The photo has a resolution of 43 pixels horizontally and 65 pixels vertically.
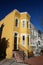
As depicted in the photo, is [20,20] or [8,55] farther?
[20,20]

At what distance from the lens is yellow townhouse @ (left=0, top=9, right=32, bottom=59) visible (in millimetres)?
26452

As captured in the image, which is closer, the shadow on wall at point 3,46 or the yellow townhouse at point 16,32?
the yellow townhouse at point 16,32

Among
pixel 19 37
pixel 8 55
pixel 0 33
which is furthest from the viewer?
pixel 0 33

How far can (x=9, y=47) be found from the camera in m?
26.7

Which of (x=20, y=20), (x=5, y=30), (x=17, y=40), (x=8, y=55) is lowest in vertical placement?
(x=8, y=55)

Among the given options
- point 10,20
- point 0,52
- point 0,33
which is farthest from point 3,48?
point 10,20

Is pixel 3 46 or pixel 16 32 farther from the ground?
pixel 16 32

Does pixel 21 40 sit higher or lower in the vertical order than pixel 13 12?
lower

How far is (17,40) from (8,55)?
3.28m

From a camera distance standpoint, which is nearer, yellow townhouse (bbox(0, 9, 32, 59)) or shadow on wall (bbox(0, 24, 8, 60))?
yellow townhouse (bbox(0, 9, 32, 59))

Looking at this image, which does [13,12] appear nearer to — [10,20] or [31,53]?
[10,20]

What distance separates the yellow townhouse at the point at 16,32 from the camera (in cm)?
2645

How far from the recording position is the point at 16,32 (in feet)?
89.4

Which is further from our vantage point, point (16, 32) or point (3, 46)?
point (3, 46)
